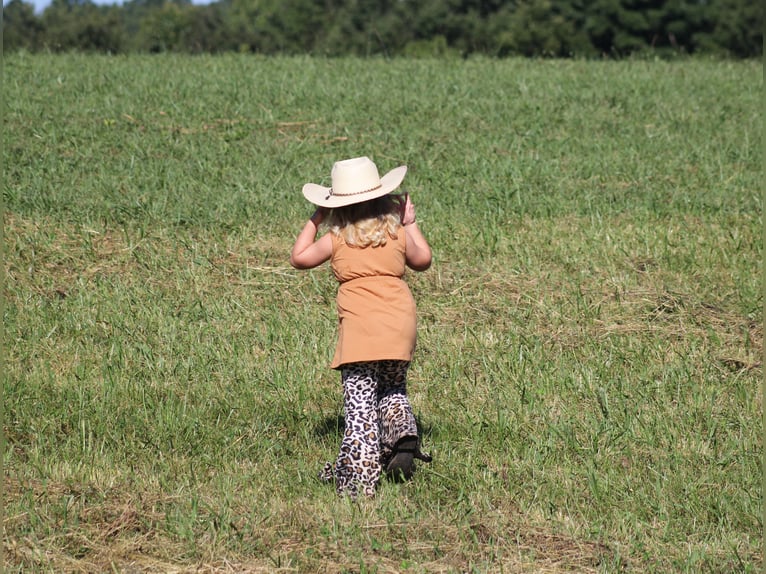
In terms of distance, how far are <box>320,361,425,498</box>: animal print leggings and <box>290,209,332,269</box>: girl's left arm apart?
0.58 m

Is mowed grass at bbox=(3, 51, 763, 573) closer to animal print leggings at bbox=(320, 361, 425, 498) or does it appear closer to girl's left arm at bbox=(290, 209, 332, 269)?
animal print leggings at bbox=(320, 361, 425, 498)

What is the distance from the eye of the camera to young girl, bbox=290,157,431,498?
16.6 ft

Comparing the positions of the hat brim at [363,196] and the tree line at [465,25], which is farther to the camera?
the tree line at [465,25]

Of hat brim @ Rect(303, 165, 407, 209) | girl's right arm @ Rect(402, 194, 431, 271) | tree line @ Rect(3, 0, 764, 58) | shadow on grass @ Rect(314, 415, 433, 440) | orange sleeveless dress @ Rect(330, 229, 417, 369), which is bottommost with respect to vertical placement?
shadow on grass @ Rect(314, 415, 433, 440)

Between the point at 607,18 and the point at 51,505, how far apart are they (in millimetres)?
54558

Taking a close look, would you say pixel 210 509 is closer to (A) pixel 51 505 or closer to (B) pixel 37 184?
(A) pixel 51 505

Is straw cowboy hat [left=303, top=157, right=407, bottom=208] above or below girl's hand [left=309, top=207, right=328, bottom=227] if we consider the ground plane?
above

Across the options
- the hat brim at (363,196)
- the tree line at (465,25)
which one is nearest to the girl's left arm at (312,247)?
the hat brim at (363,196)

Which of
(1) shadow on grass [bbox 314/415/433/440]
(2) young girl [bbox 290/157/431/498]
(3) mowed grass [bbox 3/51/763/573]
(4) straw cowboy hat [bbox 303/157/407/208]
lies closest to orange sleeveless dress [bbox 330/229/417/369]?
(2) young girl [bbox 290/157/431/498]

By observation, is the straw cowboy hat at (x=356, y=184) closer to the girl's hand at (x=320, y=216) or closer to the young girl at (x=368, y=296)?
the young girl at (x=368, y=296)

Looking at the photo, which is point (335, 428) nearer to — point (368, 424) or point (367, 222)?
point (368, 424)

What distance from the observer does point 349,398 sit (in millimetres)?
5242

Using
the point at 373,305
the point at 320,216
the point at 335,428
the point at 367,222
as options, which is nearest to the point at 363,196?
the point at 367,222

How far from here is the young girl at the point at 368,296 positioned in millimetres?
5062
